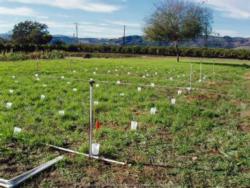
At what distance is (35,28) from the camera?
50500mm

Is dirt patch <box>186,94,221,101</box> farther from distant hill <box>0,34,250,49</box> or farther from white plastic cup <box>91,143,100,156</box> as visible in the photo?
distant hill <box>0,34,250,49</box>

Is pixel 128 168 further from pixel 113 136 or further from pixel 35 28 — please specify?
pixel 35 28

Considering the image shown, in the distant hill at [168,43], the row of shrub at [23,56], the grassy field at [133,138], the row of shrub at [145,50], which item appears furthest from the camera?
the distant hill at [168,43]

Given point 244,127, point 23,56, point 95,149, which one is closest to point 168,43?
point 23,56

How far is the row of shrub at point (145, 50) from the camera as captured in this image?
35125mm

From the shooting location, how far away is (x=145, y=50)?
126 feet

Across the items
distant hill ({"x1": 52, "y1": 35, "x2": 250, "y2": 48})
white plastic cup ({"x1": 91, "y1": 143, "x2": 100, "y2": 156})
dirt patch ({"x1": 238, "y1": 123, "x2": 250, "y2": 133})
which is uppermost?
distant hill ({"x1": 52, "y1": 35, "x2": 250, "y2": 48})

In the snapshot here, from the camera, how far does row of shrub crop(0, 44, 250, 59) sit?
3512cm

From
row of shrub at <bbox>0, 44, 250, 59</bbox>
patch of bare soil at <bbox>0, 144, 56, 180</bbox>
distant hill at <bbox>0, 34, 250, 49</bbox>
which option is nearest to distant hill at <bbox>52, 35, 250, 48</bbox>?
distant hill at <bbox>0, 34, 250, 49</bbox>

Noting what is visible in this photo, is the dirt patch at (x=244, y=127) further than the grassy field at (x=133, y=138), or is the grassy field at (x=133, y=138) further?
the dirt patch at (x=244, y=127)

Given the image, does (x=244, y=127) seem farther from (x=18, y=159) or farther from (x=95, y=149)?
(x=18, y=159)

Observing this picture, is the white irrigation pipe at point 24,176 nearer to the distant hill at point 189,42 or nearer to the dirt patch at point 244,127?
the dirt patch at point 244,127

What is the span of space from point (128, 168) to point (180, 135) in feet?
4.74

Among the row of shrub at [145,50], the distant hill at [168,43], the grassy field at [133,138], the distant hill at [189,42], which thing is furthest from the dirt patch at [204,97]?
the row of shrub at [145,50]
